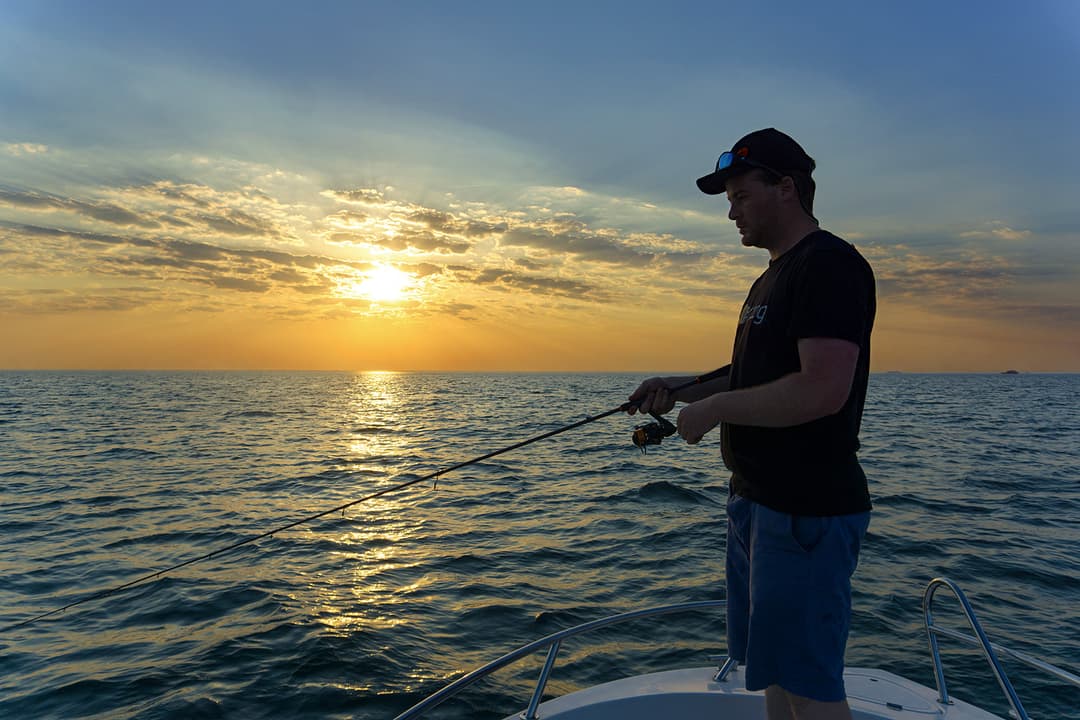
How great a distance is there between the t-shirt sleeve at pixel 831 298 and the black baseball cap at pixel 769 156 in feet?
1.33

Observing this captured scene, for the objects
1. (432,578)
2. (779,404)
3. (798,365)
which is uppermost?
(798,365)

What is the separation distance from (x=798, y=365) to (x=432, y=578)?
6.76 metres

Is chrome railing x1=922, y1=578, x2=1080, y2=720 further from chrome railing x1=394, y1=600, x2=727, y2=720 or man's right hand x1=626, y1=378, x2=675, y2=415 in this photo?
man's right hand x1=626, y1=378, x2=675, y2=415

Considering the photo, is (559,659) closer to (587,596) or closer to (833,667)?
(587,596)

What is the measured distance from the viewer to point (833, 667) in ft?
6.42

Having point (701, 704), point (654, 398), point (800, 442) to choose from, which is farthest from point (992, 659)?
point (654, 398)

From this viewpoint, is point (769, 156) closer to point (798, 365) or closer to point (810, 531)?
point (798, 365)

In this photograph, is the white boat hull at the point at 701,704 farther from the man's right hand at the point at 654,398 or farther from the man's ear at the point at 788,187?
the man's ear at the point at 788,187

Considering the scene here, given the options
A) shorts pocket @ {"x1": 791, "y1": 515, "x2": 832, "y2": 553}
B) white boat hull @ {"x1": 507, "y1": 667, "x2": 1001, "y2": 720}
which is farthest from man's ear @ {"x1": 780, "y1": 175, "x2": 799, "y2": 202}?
white boat hull @ {"x1": 507, "y1": 667, "x2": 1001, "y2": 720}

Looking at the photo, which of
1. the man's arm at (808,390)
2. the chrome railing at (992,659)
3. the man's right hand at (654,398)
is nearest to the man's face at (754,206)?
the man's arm at (808,390)

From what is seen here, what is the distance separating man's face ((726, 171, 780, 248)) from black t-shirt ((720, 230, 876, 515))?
151mm

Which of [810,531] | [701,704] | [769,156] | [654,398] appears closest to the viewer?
[810,531]

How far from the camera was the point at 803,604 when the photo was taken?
195 cm

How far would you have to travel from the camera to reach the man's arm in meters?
1.85
